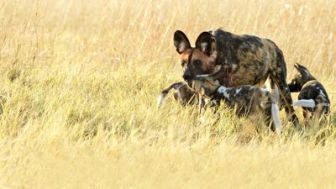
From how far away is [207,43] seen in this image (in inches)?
264

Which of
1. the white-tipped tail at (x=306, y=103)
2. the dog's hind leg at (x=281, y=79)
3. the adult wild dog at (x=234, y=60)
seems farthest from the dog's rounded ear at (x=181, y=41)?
the white-tipped tail at (x=306, y=103)

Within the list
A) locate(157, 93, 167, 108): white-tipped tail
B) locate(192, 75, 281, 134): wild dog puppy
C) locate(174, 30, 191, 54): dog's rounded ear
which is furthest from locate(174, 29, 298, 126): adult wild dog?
locate(157, 93, 167, 108): white-tipped tail

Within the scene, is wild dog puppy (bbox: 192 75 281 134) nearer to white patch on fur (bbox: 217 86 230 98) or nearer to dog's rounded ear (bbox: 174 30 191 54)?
white patch on fur (bbox: 217 86 230 98)

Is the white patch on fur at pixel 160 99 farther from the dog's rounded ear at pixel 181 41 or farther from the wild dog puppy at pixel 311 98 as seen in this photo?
the wild dog puppy at pixel 311 98

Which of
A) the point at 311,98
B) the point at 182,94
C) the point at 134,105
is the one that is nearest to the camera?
the point at 134,105

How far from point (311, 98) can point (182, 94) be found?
104 centimetres

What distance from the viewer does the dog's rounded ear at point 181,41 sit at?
22.5 ft

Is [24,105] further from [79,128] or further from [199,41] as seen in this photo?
[199,41]

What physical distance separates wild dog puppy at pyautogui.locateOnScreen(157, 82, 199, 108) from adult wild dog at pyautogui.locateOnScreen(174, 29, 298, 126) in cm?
16

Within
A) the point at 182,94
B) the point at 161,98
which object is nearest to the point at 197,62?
the point at 182,94

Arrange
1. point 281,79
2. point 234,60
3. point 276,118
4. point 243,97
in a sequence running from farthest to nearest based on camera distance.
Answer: point 281,79 < point 234,60 < point 243,97 < point 276,118

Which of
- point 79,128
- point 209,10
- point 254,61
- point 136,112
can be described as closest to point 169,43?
point 209,10

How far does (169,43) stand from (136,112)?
2.72 m

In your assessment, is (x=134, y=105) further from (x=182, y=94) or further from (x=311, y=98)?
(x=311, y=98)
